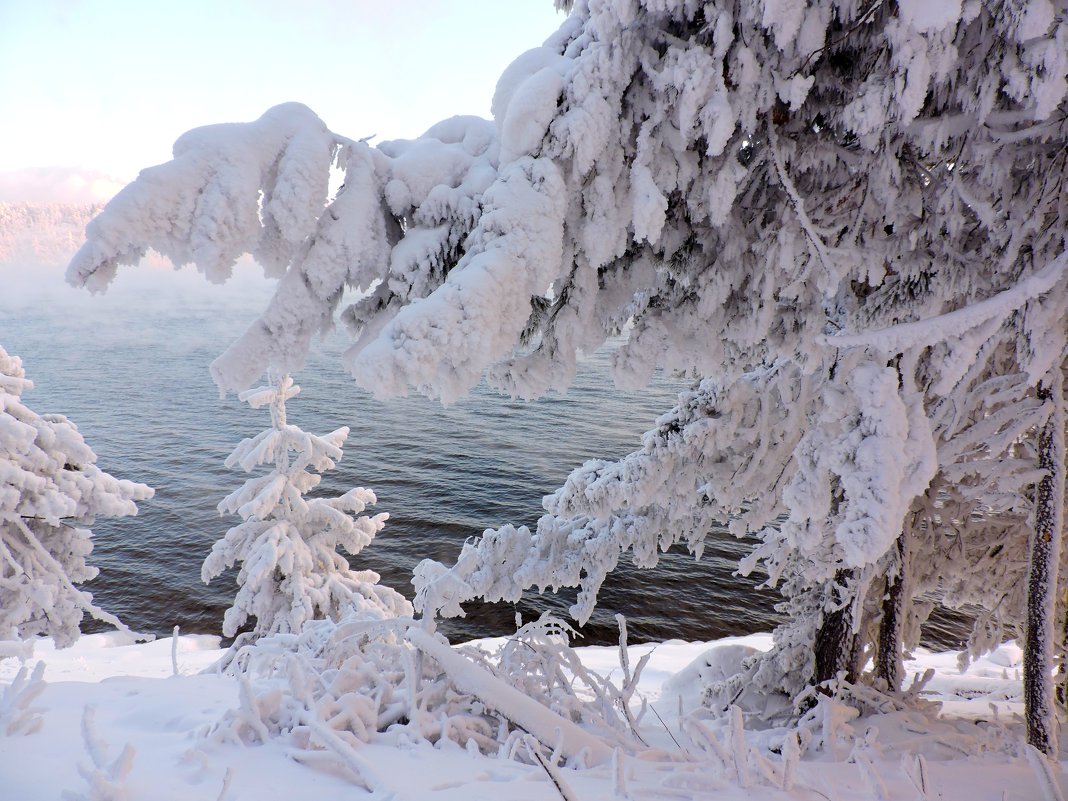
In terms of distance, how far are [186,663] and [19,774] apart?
48.2 feet

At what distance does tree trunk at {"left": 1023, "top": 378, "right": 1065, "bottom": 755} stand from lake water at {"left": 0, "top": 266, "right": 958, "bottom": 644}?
726 cm

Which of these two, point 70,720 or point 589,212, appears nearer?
point 70,720

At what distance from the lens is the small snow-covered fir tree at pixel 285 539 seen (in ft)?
40.1

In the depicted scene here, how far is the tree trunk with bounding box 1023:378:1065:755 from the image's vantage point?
12.2 feet

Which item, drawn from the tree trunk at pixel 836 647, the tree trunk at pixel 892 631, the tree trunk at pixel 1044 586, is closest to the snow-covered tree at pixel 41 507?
the tree trunk at pixel 836 647

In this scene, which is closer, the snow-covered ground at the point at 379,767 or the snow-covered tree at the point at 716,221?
the snow-covered ground at the point at 379,767

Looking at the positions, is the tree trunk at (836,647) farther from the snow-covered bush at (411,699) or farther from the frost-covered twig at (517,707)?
the frost-covered twig at (517,707)

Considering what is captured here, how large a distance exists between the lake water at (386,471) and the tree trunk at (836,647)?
679cm

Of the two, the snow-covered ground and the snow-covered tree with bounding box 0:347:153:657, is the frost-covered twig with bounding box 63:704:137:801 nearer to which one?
the snow-covered ground

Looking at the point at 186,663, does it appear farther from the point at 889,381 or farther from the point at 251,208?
the point at 889,381

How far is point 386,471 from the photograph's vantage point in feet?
93.5

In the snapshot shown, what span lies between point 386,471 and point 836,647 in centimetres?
2547

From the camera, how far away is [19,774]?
6.43 ft

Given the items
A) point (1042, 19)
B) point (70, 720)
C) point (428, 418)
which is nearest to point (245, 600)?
point (70, 720)
